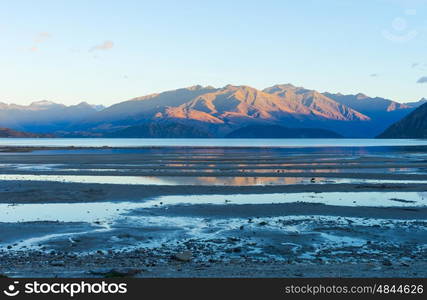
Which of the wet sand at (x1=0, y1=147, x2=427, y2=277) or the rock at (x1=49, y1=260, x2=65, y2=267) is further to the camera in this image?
the rock at (x1=49, y1=260, x2=65, y2=267)

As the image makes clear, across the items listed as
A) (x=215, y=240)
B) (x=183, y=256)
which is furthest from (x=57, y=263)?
(x=215, y=240)

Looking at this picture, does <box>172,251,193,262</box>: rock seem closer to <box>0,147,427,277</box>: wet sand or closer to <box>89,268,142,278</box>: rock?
<box>0,147,427,277</box>: wet sand

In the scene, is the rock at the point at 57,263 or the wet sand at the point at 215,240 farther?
the rock at the point at 57,263

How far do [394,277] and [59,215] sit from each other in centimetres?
1961

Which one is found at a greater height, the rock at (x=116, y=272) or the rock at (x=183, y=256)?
the rock at (x=116, y=272)

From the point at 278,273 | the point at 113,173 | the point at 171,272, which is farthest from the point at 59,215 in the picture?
the point at 113,173

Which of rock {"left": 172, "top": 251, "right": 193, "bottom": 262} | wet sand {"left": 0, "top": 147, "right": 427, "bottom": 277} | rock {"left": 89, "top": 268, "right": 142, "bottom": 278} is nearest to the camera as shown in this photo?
rock {"left": 89, "top": 268, "right": 142, "bottom": 278}

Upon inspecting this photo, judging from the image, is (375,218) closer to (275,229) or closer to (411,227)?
(411,227)

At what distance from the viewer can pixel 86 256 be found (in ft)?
57.5

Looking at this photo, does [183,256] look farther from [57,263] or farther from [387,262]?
[387,262]

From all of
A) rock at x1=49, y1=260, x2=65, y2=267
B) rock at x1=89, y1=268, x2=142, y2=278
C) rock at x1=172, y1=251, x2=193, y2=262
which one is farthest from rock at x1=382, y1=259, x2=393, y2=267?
rock at x1=49, y1=260, x2=65, y2=267

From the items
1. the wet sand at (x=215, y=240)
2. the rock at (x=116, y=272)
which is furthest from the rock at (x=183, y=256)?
the rock at (x=116, y=272)

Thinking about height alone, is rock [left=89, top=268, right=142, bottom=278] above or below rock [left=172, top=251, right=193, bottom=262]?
above

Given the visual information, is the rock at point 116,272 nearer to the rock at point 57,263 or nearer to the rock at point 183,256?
the rock at point 57,263
